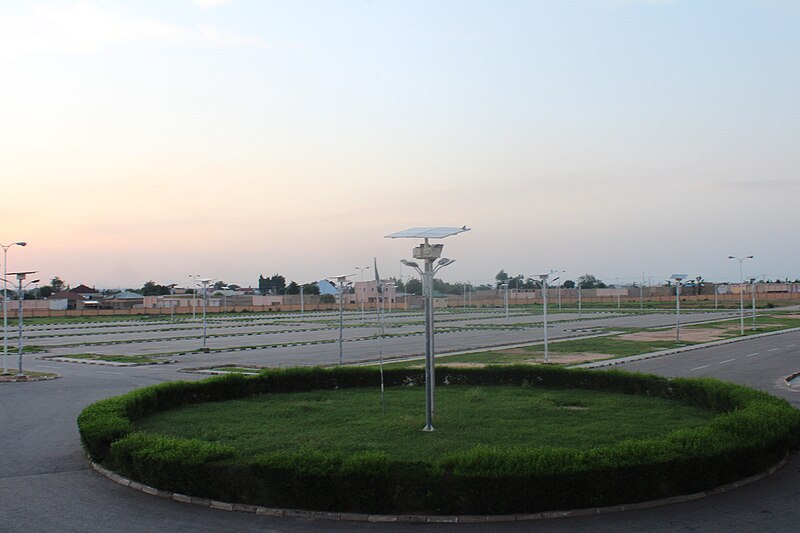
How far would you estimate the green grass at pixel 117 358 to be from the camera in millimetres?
36362

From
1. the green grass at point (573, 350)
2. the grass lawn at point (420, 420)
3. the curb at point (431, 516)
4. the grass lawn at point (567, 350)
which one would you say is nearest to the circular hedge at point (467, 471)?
the curb at point (431, 516)

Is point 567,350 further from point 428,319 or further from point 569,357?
point 428,319

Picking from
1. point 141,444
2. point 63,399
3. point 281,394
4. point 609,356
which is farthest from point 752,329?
point 141,444

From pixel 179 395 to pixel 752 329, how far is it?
48.7 metres

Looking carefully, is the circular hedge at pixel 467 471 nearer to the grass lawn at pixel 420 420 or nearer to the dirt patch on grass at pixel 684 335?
the grass lawn at pixel 420 420

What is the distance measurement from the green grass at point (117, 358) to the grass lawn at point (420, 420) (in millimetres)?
18598

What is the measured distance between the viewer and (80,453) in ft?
47.3

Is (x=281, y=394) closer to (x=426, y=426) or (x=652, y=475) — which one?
(x=426, y=426)

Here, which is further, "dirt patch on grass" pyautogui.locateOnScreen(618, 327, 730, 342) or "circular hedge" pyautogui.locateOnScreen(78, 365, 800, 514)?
"dirt patch on grass" pyautogui.locateOnScreen(618, 327, 730, 342)

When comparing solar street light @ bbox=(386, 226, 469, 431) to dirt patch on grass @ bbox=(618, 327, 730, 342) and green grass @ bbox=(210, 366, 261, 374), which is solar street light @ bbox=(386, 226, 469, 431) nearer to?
green grass @ bbox=(210, 366, 261, 374)

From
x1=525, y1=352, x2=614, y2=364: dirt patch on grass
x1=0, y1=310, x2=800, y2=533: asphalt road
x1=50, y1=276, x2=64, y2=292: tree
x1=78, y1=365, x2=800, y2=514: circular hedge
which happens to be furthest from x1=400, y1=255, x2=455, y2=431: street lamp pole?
x1=50, y1=276, x2=64, y2=292: tree

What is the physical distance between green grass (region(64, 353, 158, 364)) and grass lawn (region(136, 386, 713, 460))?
18598mm

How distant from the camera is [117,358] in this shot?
124 feet

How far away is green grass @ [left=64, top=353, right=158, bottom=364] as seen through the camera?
36.4 metres
